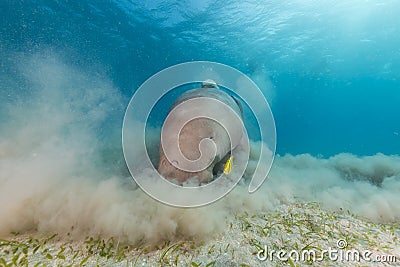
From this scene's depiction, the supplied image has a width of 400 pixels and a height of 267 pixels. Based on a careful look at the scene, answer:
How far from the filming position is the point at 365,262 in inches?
118

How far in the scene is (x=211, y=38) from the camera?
24.3m

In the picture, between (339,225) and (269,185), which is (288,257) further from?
(269,185)

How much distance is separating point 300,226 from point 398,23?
84.4ft
